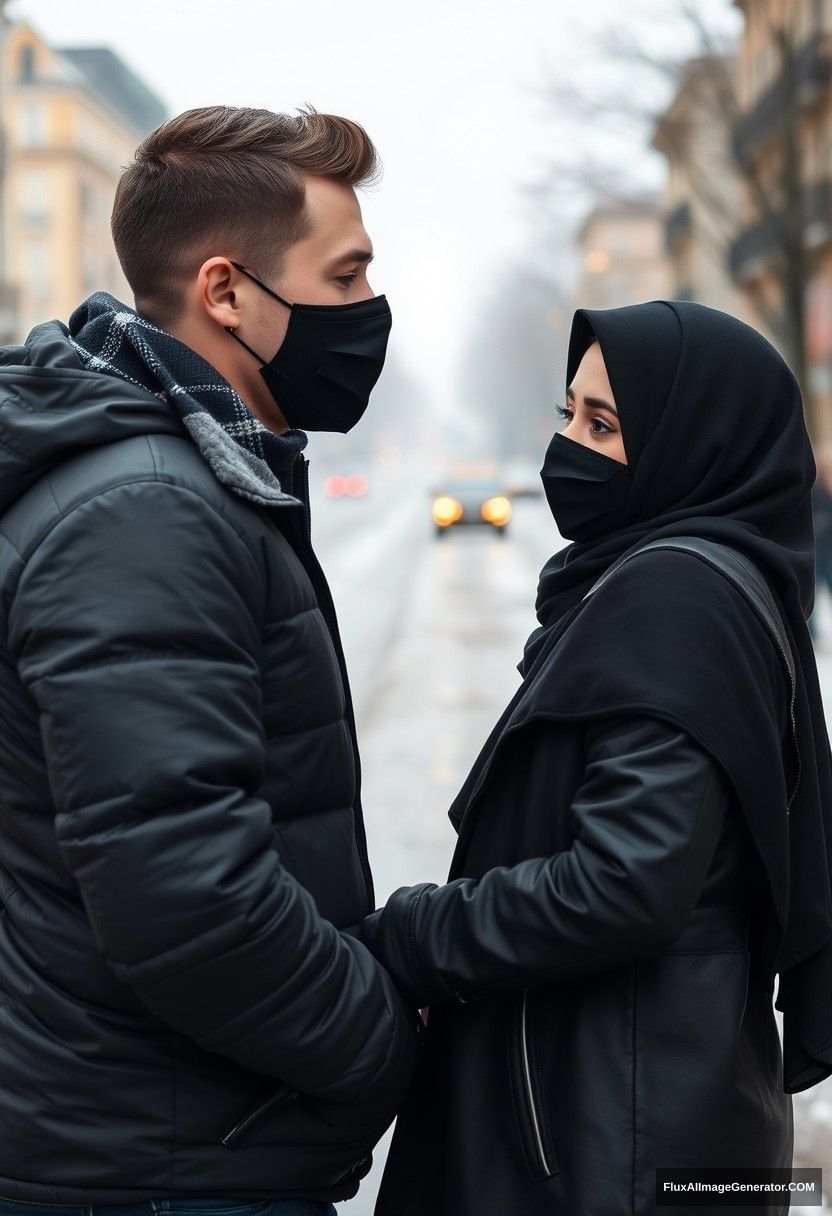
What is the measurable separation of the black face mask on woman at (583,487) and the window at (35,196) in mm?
73549

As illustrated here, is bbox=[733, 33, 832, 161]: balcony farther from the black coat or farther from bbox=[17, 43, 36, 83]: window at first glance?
bbox=[17, 43, 36, 83]: window

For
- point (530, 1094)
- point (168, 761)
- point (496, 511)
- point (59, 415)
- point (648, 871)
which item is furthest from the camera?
point (496, 511)

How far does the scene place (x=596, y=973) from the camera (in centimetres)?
183

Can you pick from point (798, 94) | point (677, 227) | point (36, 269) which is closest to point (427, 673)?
point (798, 94)

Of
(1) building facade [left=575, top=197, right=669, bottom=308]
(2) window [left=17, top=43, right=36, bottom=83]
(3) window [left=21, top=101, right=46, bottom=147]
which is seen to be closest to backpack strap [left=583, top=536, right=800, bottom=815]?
(3) window [left=21, top=101, right=46, bottom=147]

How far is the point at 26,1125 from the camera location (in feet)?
5.32

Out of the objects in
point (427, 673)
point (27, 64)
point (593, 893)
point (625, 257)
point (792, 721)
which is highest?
point (27, 64)

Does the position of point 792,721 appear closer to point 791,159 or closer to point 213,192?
point 213,192

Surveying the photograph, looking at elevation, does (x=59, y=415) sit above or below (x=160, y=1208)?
above

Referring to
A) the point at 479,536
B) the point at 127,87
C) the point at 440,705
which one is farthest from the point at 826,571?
the point at 127,87

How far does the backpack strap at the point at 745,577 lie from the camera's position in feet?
6.00

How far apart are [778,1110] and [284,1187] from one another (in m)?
0.71

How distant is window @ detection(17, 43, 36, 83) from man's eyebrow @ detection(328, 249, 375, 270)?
250 ft

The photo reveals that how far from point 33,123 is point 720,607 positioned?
246 ft
